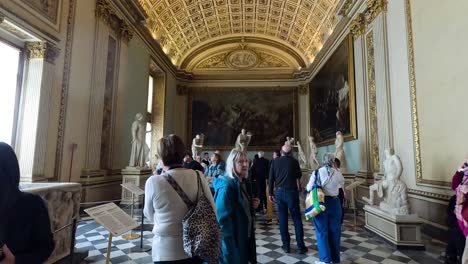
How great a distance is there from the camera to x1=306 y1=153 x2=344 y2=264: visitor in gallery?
3.86 metres

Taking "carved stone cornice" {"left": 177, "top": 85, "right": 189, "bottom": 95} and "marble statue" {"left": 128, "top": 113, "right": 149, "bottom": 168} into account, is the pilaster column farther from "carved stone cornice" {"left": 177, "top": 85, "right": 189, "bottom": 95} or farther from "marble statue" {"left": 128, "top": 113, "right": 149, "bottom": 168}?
"carved stone cornice" {"left": 177, "top": 85, "right": 189, "bottom": 95}

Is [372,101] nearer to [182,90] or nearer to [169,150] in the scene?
[169,150]

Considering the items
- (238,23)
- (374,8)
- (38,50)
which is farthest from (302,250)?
(238,23)

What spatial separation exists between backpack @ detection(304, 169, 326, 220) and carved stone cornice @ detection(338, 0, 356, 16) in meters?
8.44

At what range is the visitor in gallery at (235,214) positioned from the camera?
2.22 m

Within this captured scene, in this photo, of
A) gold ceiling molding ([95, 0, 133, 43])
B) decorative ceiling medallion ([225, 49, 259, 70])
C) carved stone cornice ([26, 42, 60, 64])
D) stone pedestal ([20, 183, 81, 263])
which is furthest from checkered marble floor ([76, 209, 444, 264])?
decorative ceiling medallion ([225, 49, 259, 70])

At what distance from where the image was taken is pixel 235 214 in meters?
2.31

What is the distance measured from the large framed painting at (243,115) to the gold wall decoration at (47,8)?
431 inches

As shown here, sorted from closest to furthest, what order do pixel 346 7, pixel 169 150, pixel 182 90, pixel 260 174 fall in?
1. pixel 169 150
2. pixel 260 174
3. pixel 346 7
4. pixel 182 90

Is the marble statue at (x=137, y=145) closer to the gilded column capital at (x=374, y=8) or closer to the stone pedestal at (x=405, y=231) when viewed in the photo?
the stone pedestal at (x=405, y=231)

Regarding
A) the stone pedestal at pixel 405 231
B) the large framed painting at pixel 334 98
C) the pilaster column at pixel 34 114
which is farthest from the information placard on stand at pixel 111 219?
the large framed painting at pixel 334 98

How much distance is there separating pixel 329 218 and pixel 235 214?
2.24m

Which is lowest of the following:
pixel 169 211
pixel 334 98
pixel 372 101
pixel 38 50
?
pixel 169 211

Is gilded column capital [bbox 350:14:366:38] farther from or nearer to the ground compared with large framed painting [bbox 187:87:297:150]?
farther from the ground
